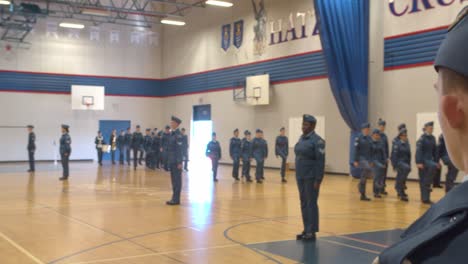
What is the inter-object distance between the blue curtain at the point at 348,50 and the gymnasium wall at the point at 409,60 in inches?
25.6

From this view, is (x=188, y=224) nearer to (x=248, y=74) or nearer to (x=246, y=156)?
(x=246, y=156)

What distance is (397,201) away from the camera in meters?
12.6

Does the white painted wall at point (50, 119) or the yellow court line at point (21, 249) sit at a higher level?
the white painted wall at point (50, 119)

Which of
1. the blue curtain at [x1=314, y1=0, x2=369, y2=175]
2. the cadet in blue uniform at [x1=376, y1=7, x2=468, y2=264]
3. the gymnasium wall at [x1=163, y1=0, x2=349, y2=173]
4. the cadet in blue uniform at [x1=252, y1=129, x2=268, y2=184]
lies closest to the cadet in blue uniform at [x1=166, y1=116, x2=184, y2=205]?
the cadet in blue uniform at [x1=252, y1=129, x2=268, y2=184]

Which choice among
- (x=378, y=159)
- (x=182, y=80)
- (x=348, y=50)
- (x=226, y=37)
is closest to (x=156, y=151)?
(x=226, y=37)

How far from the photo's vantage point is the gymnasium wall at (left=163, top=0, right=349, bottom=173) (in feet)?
71.2

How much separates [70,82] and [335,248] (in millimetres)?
25402

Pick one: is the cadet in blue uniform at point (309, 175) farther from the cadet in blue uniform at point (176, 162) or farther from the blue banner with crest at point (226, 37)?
the blue banner with crest at point (226, 37)

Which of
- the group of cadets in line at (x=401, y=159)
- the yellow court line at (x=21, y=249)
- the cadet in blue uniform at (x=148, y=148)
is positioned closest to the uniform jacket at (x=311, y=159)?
the yellow court line at (x=21, y=249)

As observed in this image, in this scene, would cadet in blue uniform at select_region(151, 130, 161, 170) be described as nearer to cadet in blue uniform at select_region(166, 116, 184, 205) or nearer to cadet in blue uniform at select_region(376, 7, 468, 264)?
cadet in blue uniform at select_region(166, 116, 184, 205)

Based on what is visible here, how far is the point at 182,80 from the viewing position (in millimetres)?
31297

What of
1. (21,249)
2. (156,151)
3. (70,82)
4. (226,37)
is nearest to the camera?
(21,249)

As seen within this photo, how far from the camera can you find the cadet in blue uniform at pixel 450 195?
0.81 m

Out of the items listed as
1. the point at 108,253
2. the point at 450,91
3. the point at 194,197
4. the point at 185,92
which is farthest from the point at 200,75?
the point at 450,91
